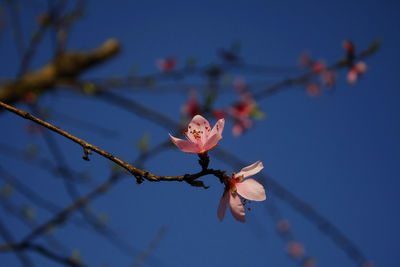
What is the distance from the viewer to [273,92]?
1930 mm

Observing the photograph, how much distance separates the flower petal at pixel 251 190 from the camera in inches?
23.6

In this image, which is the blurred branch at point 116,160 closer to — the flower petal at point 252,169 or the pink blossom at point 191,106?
the flower petal at point 252,169

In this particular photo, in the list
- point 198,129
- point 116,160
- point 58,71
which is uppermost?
point 58,71

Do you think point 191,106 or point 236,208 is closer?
point 236,208

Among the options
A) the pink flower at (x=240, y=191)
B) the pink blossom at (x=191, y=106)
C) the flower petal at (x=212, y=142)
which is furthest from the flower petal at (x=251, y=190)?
the pink blossom at (x=191, y=106)

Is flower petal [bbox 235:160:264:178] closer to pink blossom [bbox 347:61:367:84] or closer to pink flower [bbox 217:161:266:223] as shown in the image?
pink flower [bbox 217:161:266:223]

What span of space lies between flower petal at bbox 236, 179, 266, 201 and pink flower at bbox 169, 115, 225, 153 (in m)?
0.12

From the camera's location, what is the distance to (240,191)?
0.62 meters

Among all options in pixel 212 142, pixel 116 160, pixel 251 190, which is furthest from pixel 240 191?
pixel 116 160

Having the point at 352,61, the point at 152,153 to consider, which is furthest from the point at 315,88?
the point at 152,153

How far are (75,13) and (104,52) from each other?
1716mm

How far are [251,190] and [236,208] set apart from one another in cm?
6

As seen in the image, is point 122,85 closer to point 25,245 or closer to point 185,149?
point 25,245

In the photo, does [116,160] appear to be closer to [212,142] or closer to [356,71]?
[212,142]
